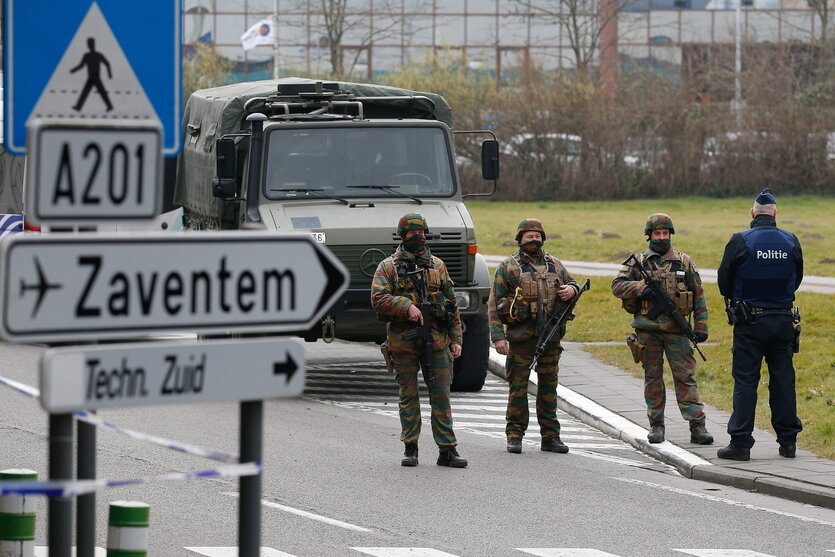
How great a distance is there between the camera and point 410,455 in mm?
10688

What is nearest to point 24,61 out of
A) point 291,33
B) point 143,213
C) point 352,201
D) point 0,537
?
point 143,213

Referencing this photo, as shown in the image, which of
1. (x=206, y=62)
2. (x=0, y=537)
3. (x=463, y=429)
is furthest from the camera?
(x=206, y=62)

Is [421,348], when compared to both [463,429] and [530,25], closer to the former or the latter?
[463,429]

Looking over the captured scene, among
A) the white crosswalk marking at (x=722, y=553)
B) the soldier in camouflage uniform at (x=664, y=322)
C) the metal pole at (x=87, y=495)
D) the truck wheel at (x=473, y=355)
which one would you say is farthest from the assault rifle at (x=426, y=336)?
the metal pole at (x=87, y=495)

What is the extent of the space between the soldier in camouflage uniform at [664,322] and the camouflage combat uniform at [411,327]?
4.68 ft

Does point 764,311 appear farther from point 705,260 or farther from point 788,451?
point 705,260

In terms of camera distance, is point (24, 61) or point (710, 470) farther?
point (710, 470)

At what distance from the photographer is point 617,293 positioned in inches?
460

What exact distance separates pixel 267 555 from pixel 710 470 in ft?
12.9

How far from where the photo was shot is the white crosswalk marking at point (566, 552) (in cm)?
773

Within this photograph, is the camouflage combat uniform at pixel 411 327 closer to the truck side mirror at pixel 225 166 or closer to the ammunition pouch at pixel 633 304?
the ammunition pouch at pixel 633 304

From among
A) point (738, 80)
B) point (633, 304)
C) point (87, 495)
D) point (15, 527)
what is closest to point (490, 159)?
point (633, 304)

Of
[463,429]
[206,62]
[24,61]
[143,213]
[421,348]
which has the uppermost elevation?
[206,62]

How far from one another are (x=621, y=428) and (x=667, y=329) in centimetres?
101
